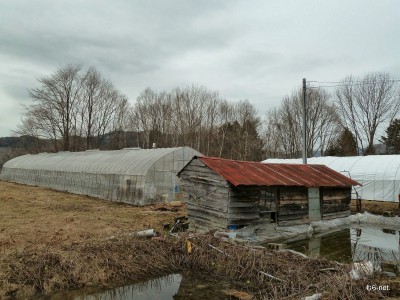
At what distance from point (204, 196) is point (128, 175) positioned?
973 centimetres

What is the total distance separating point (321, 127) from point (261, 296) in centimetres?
4578

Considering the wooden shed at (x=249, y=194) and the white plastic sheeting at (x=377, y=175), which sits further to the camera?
the white plastic sheeting at (x=377, y=175)

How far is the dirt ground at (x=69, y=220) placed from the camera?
451 inches

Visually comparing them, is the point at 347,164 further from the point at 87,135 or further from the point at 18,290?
the point at 87,135

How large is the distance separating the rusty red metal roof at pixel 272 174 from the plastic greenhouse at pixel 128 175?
814 centimetres

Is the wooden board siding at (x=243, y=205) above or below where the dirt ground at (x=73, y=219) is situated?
above

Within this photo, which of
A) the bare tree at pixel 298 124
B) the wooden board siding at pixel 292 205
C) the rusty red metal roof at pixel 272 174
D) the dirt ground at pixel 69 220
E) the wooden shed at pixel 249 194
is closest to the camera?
the dirt ground at pixel 69 220

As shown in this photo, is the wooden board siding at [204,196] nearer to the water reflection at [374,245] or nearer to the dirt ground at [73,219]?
the dirt ground at [73,219]

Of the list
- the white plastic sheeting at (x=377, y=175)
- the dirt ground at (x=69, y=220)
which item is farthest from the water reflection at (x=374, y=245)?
the white plastic sheeting at (x=377, y=175)

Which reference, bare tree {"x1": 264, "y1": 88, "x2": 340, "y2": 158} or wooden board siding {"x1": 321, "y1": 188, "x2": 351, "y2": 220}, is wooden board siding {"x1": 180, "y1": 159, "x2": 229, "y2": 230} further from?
bare tree {"x1": 264, "y1": 88, "x2": 340, "y2": 158}

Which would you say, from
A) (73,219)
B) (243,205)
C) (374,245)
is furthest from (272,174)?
(73,219)

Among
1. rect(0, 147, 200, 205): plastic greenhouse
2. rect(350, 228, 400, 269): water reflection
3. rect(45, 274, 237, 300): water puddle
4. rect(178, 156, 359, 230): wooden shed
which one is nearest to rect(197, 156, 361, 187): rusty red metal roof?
rect(178, 156, 359, 230): wooden shed

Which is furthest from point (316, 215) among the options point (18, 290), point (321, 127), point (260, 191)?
point (321, 127)

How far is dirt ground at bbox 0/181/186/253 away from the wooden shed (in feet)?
7.42
